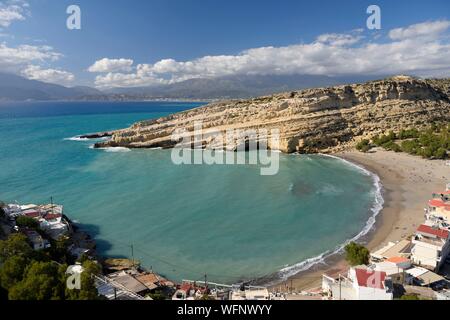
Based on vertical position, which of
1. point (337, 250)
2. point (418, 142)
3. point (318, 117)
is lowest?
point (337, 250)

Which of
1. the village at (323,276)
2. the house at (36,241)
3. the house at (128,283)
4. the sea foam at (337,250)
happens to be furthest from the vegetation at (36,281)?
the sea foam at (337,250)

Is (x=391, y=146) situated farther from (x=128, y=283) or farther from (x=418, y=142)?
(x=128, y=283)

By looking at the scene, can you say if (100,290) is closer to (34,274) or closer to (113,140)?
(34,274)

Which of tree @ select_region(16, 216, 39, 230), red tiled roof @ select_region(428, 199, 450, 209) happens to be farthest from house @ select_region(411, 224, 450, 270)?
tree @ select_region(16, 216, 39, 230)

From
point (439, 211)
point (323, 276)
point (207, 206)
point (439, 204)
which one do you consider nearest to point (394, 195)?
point (439, 204)

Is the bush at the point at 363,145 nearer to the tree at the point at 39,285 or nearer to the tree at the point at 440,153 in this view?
the tree at the point at 440,153

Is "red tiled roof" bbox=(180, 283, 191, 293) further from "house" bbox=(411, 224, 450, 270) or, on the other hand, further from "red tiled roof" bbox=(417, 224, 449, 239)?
"red tiled roof" bbox=(417, 224, 449, 239)
